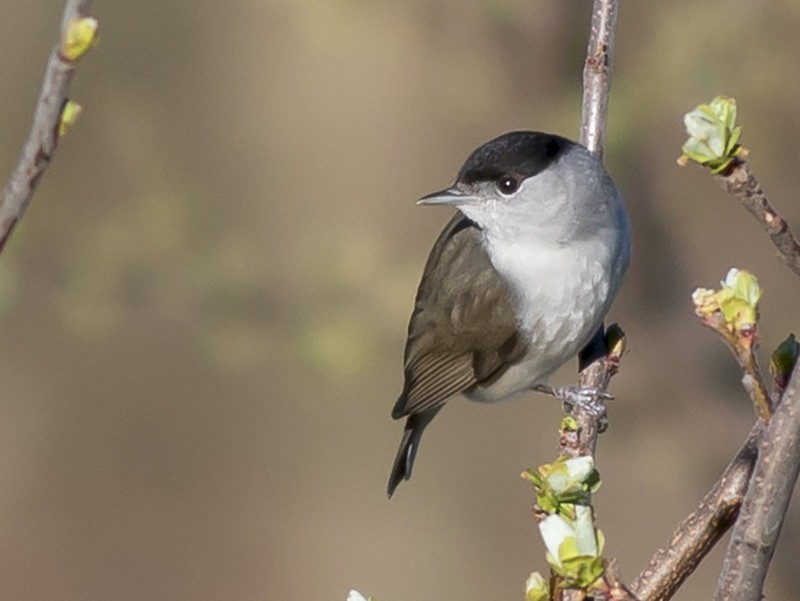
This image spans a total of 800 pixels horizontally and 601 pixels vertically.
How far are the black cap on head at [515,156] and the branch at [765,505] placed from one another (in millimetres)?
2756

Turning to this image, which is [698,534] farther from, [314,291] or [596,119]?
[314,291]

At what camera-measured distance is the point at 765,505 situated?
5.15 ft

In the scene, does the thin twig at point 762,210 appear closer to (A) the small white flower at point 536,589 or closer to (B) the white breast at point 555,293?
(A) the small white flower at point 536,589

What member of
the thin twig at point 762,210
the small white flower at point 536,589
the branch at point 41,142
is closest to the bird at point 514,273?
the small white flower at point 536,589

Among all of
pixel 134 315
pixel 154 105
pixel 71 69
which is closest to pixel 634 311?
pixel 134 315

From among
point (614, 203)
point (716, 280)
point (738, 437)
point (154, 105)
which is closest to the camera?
point (614, 203)

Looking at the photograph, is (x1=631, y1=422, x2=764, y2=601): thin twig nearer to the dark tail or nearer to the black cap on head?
the black cap on head

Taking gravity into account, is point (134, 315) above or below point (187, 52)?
below

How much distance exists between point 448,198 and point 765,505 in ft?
9.06

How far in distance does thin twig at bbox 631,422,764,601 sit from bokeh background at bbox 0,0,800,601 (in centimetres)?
230

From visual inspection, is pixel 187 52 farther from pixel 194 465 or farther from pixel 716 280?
pixel 716 280

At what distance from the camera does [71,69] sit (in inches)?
54.6

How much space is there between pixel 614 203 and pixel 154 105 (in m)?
3.45

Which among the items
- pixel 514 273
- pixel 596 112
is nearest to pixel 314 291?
pixel 514 273
